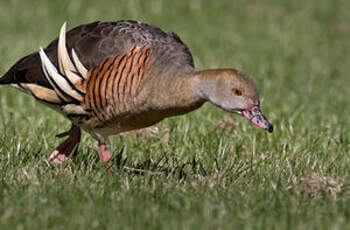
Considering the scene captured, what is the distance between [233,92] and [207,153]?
1.43 meters

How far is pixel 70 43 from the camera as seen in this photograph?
6.07 m

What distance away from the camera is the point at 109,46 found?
19.0 ft

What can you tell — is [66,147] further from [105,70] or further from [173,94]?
[173,94]

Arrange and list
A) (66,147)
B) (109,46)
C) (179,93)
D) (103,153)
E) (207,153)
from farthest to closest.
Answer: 1. (207,153)
2. (66,147)
3. (103,153)
4. (109,46)
5. (179,93)

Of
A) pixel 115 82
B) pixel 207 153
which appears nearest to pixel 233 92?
pixel 115 82

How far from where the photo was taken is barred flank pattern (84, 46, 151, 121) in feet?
18.2

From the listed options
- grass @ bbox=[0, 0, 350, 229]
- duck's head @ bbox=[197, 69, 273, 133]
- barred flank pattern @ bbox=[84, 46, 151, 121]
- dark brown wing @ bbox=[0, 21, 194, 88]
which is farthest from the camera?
dark brown wing @ bbox=[0, 21, 194, 88]

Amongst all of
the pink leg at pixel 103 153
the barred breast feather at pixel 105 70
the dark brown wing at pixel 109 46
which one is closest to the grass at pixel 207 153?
the pink leg at pixel 103 153

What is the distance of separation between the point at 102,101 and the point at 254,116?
131cm

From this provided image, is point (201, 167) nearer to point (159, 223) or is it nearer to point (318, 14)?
point (159, 223)

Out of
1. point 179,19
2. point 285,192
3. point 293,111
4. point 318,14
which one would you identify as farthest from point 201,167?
point 318,14

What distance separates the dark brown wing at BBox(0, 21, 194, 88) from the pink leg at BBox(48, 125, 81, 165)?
66 cm

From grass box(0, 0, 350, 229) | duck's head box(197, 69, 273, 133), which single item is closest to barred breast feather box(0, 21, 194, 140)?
duck's head box(197, 69, 273, 133)

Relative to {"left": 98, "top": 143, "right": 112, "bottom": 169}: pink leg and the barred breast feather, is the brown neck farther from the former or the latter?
{"left": 98, "top": 143, "right": 112, "bottom": 169}: pink leg
